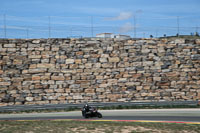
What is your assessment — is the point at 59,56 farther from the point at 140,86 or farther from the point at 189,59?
the point at 189,59

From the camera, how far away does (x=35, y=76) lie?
24.8m

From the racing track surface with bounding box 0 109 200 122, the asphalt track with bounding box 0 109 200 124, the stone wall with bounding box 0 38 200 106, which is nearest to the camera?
the asphalt track with bounding box 0 109 200 124

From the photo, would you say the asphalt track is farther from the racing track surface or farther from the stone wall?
the stone wall

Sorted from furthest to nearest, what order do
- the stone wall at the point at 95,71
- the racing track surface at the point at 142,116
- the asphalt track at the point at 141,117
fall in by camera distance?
1. the stone wall at the point at 95,71
2. the racing track surface at the point at 142,116
3. the asphalt track at the point at 141,117

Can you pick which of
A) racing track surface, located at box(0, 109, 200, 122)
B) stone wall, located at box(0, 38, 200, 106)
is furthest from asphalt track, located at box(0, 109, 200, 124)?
stone wall, located at box(0, 38, 200, 106)

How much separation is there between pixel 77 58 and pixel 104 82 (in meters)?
3.14

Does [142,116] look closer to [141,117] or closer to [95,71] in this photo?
[141,117]

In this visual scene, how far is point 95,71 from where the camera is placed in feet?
81.9

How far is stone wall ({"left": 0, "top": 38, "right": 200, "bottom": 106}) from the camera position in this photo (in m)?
24.7

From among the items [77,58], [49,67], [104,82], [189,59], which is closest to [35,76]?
[49,67]

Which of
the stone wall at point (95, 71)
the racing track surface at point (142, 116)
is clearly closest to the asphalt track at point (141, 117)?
the racing track surface at point (142, 116)

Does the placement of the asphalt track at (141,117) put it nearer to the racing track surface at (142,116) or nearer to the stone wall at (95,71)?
the racing track surface at (142,116)

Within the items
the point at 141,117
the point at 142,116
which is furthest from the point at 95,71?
the point at 141,117

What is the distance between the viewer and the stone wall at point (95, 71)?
80.9 ft
